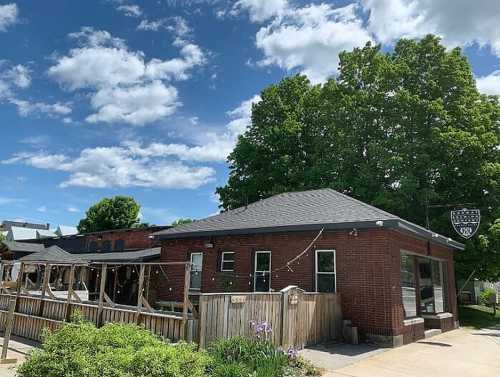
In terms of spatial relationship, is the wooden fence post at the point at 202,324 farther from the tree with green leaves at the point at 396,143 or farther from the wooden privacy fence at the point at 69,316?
the tree with green leaves at the point at 396,143

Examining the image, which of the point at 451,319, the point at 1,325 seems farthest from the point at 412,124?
the point at 1,325

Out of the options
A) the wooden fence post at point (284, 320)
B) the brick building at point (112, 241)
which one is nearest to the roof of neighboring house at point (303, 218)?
the wooden fence post at point (284, 320)

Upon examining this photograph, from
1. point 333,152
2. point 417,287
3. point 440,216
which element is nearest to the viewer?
point 417,287

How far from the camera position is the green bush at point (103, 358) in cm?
544

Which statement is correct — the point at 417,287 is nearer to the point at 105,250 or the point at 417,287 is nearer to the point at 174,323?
the point at 174,323

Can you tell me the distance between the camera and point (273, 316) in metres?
9.87

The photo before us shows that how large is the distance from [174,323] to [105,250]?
85.8 feet

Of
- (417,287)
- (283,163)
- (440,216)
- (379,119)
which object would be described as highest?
(379,119)

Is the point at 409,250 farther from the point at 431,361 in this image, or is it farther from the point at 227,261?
the point at 227,261

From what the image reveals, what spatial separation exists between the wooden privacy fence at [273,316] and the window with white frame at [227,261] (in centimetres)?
500

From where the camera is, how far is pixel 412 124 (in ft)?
81.6

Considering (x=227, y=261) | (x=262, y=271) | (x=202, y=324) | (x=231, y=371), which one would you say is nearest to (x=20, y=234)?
(x=227, y=261)

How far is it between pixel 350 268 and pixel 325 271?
910 mm

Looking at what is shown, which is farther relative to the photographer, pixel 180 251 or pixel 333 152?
pixel 333 152
